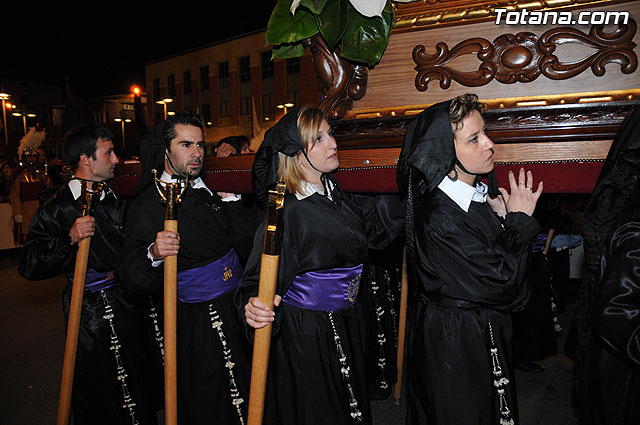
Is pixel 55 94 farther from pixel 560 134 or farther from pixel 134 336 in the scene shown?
pixel 560 134

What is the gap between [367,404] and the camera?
2.09 metres

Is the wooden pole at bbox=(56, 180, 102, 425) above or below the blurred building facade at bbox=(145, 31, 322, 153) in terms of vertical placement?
below

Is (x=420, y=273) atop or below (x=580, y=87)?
below

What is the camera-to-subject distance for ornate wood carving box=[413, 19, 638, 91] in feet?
4.52

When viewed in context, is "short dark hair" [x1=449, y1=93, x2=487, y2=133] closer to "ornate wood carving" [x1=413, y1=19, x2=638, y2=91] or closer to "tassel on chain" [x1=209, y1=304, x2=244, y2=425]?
"ornate wood carving" [x1=413, y1=19, x2=638, y2=91]

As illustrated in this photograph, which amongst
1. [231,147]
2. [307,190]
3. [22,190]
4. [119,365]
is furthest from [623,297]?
[22,190]

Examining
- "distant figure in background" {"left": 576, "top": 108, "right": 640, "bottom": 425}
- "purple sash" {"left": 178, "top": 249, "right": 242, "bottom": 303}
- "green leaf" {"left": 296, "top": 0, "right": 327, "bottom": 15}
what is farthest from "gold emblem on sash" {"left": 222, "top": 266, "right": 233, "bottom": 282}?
"distant figure in background" {"left": 576, "top": 108, "right": 640, "bottom": 425}

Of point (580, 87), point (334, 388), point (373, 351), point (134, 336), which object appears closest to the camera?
point (580, 87)

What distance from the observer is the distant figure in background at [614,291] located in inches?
49.6

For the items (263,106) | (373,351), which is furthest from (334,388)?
(263,106)

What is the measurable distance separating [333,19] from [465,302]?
131cm

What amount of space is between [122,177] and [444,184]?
7.50ft

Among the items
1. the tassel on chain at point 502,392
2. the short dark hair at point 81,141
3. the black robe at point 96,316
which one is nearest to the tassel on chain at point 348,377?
the tassel on chain at point 502,392

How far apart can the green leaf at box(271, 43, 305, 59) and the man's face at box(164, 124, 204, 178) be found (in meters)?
0.94
